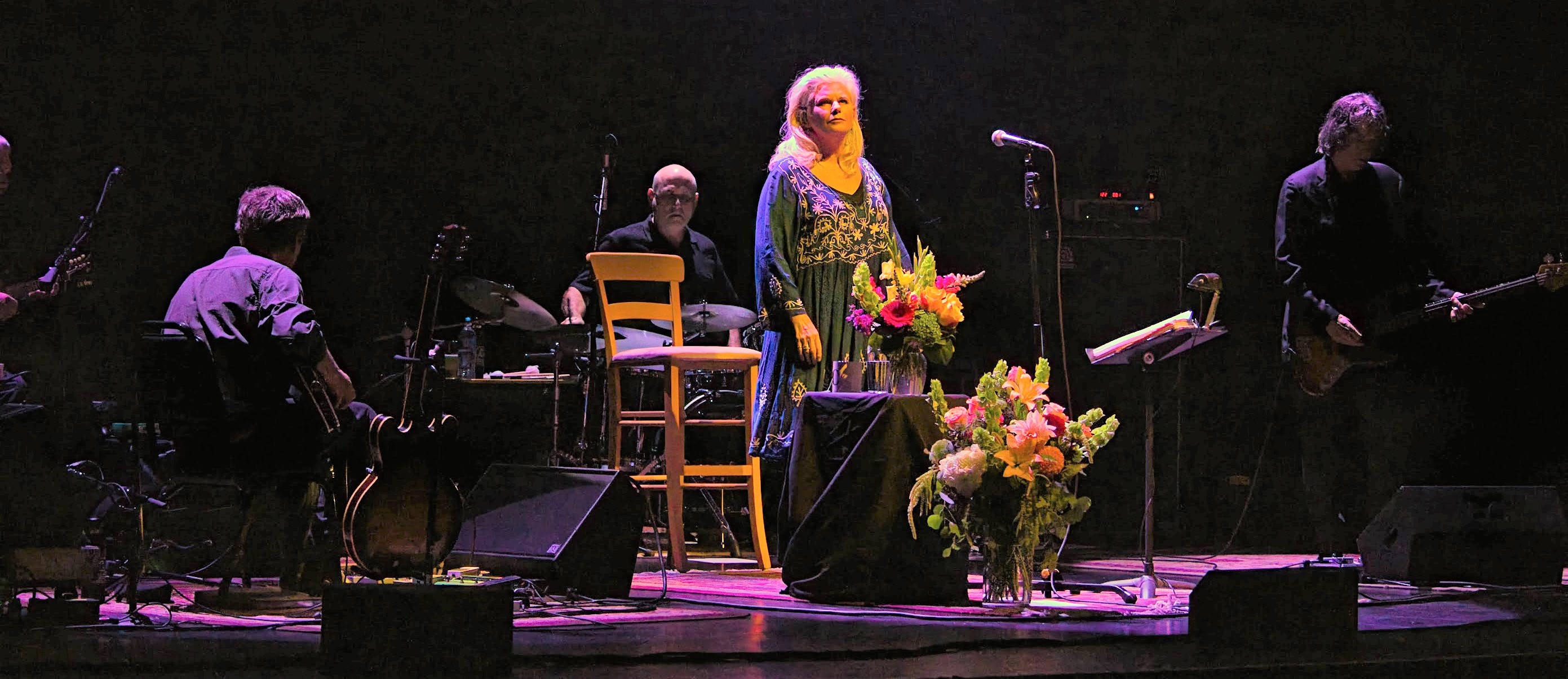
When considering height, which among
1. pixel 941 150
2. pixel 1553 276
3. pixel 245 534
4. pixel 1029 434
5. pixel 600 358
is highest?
pixel 941 150

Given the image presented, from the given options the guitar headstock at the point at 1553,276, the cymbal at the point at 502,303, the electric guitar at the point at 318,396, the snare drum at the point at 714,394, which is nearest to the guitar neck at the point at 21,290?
the cymbal at the point at 502,303

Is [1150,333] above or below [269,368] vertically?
above

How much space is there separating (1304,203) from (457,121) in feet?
12.6

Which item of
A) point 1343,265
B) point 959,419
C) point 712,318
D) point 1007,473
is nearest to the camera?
point 1007,473

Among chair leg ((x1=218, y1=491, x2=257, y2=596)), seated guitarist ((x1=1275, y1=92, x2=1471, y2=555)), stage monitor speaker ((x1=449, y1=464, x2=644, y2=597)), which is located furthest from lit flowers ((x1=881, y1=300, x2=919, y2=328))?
chair leg ((x1=218, y1=491, x2=257, y2=596))

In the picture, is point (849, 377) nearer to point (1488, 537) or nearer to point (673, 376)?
point (673, 376)

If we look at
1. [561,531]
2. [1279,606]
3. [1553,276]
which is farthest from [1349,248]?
[561,531]

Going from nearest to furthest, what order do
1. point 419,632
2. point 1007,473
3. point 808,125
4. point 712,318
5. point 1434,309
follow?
point 419,632 → point 1007,473 → point 808,125 → point 1434,309 → point 712,318

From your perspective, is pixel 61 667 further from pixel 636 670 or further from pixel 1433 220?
pixel 1433 220

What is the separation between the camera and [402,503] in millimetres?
3746

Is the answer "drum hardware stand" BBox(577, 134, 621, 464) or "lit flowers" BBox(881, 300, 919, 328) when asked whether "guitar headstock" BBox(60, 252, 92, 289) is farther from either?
"lit flowers" BBox(881, 300, 919, 328)

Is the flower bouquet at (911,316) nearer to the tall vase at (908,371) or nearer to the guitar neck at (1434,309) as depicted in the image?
the tall vase at (908,371)

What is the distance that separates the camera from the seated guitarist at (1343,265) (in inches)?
201

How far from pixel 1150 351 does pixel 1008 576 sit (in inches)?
32.7
